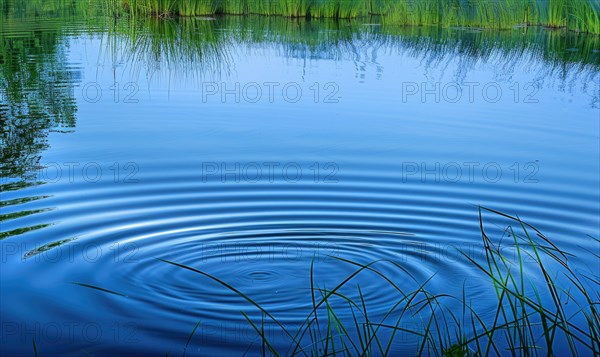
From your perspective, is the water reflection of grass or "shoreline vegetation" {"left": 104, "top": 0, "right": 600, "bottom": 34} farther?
"shoreline vegetation" {"left": 104, "top": 0, "right": 600, "bottom": 34}

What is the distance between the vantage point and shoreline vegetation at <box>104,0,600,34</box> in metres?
15.3

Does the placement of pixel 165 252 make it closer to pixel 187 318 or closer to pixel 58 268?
pixel 58 268

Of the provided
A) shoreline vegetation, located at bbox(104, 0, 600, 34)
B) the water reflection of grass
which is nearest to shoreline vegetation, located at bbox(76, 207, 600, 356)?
the water reflection of grass

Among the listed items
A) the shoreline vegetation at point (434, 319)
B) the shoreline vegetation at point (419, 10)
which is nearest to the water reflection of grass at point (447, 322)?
the shoreline vegetation at point (434, 319)

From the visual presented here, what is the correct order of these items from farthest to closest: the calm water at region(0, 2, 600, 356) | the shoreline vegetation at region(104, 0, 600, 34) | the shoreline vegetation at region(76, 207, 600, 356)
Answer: the shoreline vegetation at region(104, 0, 600, 34) → the calm water at region(0, 2, 600, 356) → the shoreline vegetation at region(76, 207, 600, 356)

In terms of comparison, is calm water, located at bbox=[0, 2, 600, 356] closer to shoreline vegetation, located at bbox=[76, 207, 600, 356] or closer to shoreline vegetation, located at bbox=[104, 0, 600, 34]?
shoreline vegetation, located at bbox=[76, 207, 600, 356]

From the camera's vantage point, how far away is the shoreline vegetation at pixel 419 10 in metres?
15.3

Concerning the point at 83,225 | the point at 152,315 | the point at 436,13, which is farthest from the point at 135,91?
the point at 436,13

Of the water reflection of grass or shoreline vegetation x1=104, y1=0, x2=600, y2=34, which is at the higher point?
shoreline vegetation x1=104, y1=0, x2=600, y2=34

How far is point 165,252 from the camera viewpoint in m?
4.18

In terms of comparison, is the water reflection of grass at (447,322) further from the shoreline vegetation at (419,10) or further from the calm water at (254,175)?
the shoreline vegetation at (419,10)

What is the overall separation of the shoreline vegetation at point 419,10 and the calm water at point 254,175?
336 cm

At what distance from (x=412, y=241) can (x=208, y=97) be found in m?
4.76

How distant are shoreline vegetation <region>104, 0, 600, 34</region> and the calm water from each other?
336 cm
